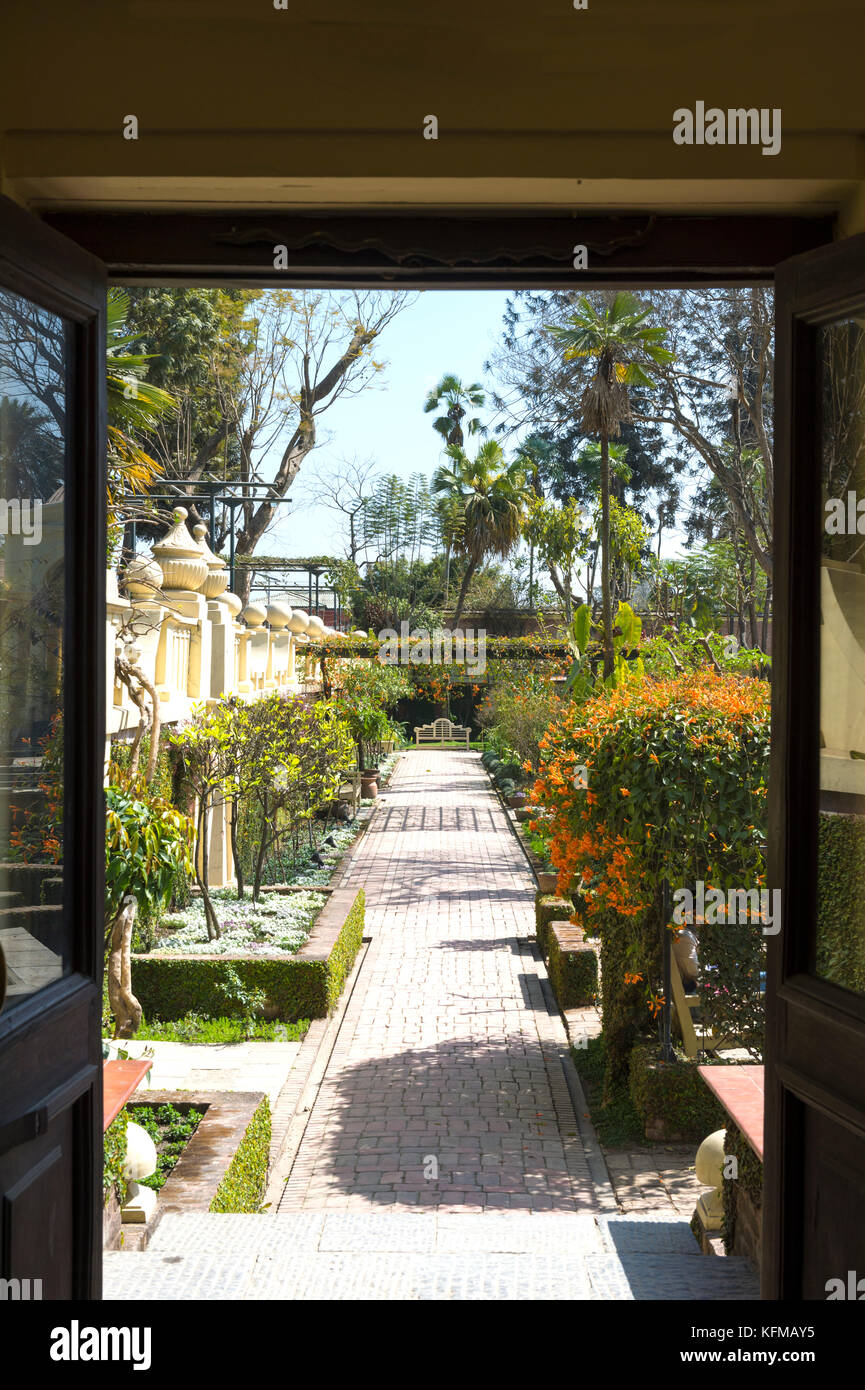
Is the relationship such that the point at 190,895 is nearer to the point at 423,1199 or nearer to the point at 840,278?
the point at 423,1199

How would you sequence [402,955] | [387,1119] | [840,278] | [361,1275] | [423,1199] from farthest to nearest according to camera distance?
[402,955] → [387,1119] → [423,1199] → [361,1275] → [840,278]

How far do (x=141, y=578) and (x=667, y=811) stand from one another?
5140 millimetres

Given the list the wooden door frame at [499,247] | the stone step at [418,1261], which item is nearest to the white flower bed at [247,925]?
the stone step at [418,1261]

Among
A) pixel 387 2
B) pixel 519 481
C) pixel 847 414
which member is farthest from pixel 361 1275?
pixel 519 481

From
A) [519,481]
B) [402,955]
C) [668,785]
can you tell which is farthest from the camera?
[519,481]

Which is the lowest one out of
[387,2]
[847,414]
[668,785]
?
[668,785]

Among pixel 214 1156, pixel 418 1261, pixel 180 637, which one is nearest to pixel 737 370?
pixel 180 637

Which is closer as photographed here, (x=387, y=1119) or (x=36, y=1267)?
(x=36, y=1267)

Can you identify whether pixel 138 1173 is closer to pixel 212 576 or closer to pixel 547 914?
pixel 547 914

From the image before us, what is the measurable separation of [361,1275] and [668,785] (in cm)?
271

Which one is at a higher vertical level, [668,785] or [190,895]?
[668,785]

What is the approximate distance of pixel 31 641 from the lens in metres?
2.49

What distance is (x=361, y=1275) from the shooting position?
12.2ft

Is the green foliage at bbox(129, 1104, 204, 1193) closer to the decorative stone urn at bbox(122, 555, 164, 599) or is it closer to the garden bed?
the garden bed
